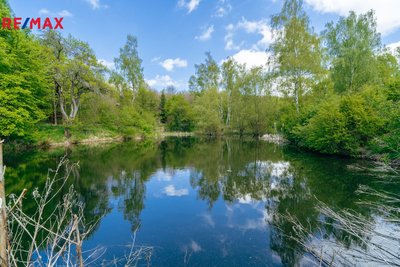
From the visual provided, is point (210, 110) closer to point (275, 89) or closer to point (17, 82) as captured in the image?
point (275, 89)

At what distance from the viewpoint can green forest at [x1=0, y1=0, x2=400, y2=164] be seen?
42.2ft

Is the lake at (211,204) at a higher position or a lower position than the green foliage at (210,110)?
lower

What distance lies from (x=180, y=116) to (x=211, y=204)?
1406 inches

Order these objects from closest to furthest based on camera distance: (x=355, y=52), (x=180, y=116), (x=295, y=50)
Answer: (x=355, y=52), (x=295, y=50), (x=180, y=116)

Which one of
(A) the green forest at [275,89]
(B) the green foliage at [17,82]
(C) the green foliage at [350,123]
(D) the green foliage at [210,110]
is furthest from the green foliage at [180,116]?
(C) the green foliage at [350,123]

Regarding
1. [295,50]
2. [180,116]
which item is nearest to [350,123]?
[295,50]

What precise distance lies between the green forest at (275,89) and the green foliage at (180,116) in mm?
7213

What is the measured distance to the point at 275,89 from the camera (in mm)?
23625

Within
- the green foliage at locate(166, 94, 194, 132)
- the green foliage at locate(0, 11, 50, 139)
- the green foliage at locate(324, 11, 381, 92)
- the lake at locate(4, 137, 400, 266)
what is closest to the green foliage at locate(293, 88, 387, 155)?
the lake at locate(4, 137, 400, 266)

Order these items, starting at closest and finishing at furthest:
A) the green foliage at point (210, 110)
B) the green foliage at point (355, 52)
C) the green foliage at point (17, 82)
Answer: the green foliage at point (17, 82)
the green foliage at point (355, 52)
the green foliage at point (210, 110)

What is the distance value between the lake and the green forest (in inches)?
102

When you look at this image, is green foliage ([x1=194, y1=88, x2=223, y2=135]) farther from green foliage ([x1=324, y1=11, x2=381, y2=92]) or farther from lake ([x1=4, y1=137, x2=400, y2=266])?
lake ([x1=4, y1=137, x2=400, y2=266])

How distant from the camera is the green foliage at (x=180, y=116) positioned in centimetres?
4119

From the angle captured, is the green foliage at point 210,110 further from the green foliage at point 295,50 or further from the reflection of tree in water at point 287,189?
the reflection of tree in water at point 287,189
